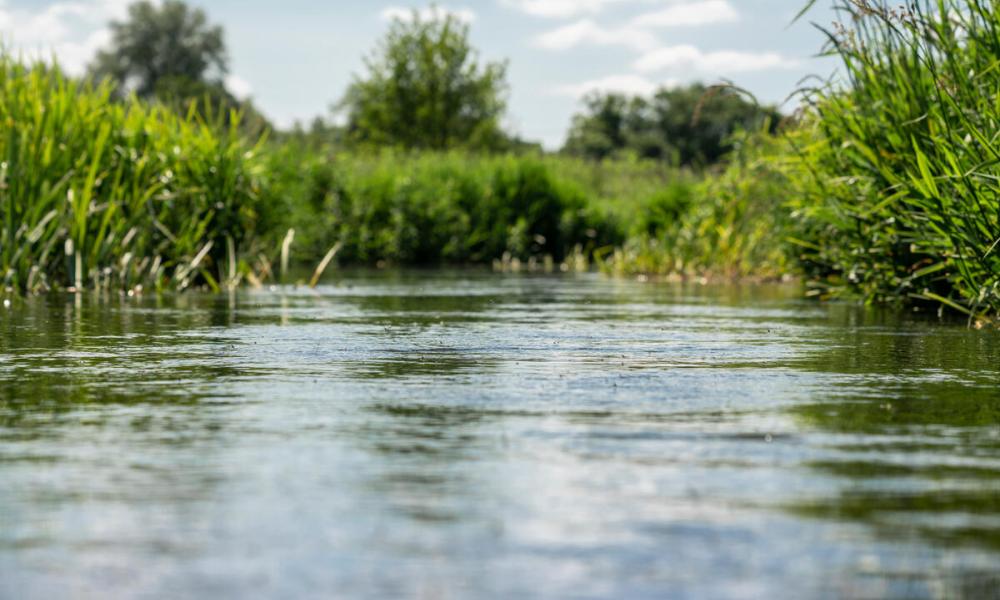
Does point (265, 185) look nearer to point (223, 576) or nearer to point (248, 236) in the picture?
point (248, 236)

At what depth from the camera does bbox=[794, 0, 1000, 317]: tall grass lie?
8.33 meters

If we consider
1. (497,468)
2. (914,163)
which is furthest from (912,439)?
(914,163)

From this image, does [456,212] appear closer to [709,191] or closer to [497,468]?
[709,191]

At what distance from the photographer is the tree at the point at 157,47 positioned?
110188 millimetres

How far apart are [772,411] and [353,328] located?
4445 millimetres

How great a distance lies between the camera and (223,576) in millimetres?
2771

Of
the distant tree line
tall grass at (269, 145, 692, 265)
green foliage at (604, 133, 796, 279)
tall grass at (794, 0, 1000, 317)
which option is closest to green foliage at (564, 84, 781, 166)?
the distant tree line

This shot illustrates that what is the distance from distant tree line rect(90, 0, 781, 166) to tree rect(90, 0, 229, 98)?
7 cm

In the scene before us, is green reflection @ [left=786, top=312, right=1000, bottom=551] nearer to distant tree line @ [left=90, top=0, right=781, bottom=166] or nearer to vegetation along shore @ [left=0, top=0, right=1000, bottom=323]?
vegetation along shore @ [left=0, top=0, right=1000, bottom=323]

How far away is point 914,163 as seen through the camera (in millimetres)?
9617

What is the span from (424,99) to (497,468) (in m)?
56.3

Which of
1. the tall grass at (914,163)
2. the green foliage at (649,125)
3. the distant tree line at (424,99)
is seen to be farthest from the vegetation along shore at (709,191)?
the green foliage at (649,125)

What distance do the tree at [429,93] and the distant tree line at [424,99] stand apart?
39 mm

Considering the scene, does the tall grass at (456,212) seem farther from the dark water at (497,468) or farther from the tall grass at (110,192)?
the dark water at (497,468)
